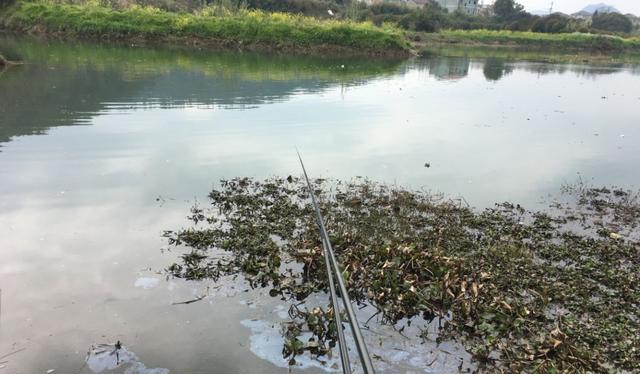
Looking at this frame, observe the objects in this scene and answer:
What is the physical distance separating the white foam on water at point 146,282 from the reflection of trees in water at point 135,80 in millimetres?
6709

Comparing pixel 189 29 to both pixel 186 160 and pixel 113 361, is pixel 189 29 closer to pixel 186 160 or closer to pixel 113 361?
pixel 186 160

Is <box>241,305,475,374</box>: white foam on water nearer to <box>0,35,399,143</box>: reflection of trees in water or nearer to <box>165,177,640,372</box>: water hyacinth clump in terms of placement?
<box>165,177,640,372</box>: water hyacinth clump

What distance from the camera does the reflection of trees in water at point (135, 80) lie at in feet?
38.7

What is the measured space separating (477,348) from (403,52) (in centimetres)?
3399

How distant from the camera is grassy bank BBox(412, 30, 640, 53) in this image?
176 ft

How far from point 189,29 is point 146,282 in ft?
104

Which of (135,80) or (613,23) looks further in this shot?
(613,23)

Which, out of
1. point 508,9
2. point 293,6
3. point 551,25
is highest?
point 508,9

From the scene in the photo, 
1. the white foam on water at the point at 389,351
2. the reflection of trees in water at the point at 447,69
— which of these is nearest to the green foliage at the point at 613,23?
the reflection of trees in water at the point at 447,69

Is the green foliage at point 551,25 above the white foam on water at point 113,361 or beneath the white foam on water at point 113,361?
above

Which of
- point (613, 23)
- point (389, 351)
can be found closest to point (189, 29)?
point (389, 351)

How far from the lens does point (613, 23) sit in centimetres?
8494

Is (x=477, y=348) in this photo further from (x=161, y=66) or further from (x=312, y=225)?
(x=161, y=66)

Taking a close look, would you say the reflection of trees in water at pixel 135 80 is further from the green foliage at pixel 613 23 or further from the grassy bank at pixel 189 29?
the green foliage at pixel 613 23
